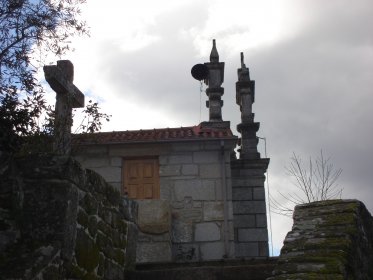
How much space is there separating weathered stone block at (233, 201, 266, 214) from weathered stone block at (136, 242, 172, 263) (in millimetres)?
3381

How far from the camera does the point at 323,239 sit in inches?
140

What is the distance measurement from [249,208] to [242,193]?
0.38 m

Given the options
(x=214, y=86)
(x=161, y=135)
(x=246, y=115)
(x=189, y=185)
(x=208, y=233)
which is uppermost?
(x=214, y=86)

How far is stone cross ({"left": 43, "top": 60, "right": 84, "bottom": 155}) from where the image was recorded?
6152mm

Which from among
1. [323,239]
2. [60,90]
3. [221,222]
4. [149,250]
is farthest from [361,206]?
[221,222]

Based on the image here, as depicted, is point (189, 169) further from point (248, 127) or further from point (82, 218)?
point (82, 218)

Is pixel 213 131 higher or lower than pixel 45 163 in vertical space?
higher

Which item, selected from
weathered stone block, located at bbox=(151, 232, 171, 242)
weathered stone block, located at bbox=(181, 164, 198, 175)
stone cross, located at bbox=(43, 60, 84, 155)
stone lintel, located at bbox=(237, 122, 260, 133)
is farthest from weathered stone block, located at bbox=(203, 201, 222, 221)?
stone cross, located at bbox=(43, 60, 84, 155)

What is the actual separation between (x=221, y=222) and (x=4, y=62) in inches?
227

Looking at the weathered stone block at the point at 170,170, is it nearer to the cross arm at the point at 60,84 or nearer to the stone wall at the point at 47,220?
the cross arm at the point at 60,84

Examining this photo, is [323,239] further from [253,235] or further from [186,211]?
[253,235]

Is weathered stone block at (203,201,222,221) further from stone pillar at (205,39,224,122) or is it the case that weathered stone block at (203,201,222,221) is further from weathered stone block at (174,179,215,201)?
stone pillar at (205,39,224,122)

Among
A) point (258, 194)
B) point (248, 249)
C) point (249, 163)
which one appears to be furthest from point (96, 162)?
point (248, 249)

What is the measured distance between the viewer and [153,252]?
852 centimetres
